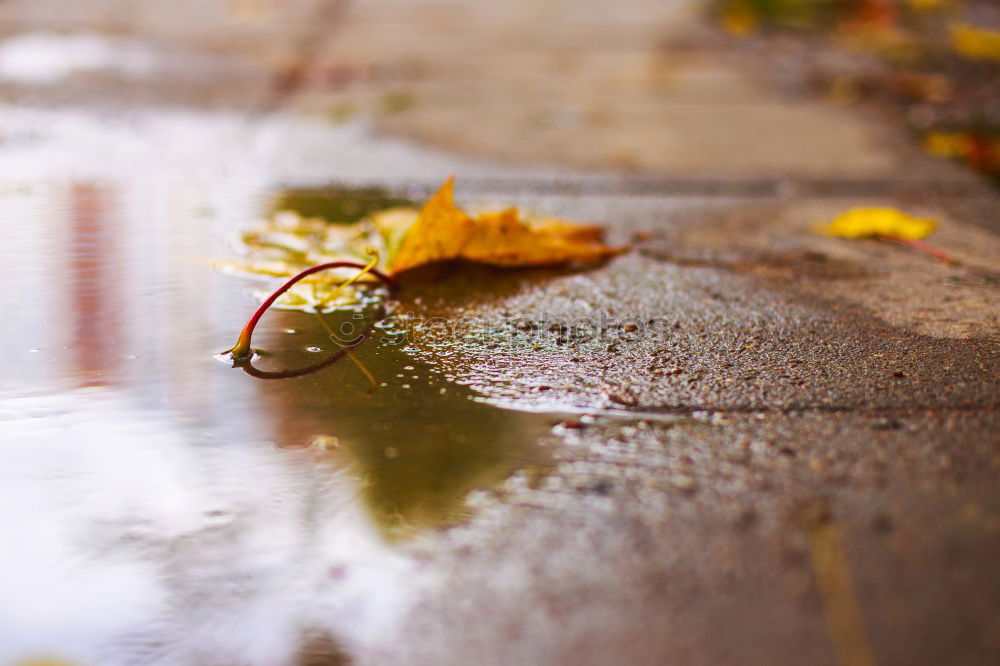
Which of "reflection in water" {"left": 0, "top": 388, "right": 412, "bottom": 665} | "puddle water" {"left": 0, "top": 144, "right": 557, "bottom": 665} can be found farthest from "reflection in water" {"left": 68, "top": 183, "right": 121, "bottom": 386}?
"reflection in water" {"left": 0, "top": 388, "right": 412, "bottom": 665}

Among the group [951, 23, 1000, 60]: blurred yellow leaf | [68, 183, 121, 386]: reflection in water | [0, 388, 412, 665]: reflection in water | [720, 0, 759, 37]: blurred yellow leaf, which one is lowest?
[0, 388, 412, 665]: reflection in water

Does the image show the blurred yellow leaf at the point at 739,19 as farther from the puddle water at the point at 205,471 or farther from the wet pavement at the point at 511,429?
the puddle water at the point at 205,471

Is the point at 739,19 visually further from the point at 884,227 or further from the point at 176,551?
the point at 176,551

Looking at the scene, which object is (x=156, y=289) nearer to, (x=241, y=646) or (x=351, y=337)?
(x=351, y=337)

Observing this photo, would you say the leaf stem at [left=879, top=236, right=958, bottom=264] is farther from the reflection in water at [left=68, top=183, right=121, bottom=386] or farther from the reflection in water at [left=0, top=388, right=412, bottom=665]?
the reflection in water at [left=68, top=183, right=121, bottom=386]

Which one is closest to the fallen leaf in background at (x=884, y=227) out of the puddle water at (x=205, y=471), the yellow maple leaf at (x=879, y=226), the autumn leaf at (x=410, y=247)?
the yellow maple leaf at (x=879, y=226)

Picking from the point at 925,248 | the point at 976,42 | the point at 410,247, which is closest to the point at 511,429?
the point at 410,247
